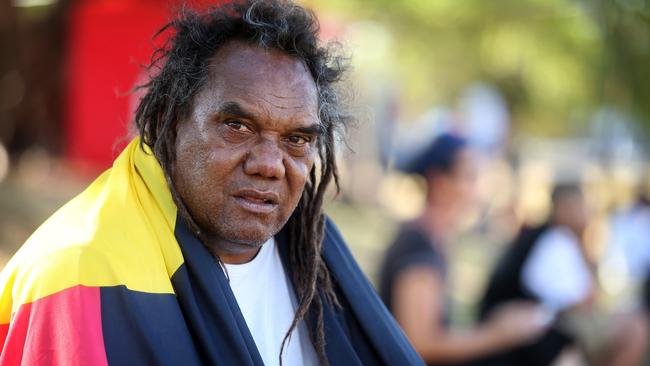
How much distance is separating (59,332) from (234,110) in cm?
72

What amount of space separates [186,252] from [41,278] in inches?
14.5

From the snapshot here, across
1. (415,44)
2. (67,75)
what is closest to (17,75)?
(67,75)

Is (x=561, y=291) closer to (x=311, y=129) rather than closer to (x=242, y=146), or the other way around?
(x=311, y=129)

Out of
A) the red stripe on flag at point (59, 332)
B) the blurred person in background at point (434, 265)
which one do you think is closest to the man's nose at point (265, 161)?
the red stripe on flag at point (59, 332)

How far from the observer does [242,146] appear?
7.63 feet

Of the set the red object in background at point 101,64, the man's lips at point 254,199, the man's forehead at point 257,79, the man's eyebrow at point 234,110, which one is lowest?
the man's lips at point 254,199

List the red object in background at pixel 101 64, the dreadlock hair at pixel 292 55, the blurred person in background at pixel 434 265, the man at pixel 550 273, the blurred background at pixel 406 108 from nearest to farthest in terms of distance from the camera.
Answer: the dreadlock hair at pixel 292 55 < the blurred person in background at pixel 434 265 < the man at pixel 550 273 < the blurred background at pixel 406 108 < the red object in background at pixel 101 64

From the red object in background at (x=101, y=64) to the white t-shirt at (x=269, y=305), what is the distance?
21.3ft

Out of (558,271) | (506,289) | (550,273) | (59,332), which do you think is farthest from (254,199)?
(558,271)

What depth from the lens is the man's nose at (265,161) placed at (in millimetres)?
2312

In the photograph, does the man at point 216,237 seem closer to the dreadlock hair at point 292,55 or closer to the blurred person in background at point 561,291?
the dreadlock hair at point 292,55

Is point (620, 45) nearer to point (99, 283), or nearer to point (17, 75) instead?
point (99, 283)

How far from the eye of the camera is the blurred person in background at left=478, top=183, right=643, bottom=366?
5348mm

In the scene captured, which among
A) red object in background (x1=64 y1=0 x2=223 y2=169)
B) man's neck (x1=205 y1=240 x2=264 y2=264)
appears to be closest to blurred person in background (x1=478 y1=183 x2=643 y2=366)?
man's neck (x1=205 y1=240 x2=264 y2=264)
